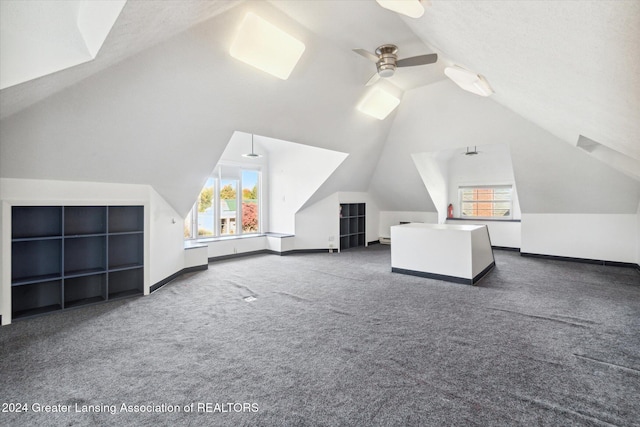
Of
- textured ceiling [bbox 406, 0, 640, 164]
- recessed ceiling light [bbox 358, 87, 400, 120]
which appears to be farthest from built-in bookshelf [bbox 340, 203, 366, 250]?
textured ceiling [bbox 406, 0, 640, 164]

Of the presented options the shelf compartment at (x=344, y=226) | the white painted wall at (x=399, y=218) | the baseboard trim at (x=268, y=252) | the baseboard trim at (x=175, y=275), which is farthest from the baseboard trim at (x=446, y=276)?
the baseboard trim at (x=175, y=275)

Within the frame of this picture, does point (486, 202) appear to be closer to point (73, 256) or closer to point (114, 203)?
point (114, 203)

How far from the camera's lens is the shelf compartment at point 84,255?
388 centimetres

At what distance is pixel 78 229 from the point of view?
13.0 feet

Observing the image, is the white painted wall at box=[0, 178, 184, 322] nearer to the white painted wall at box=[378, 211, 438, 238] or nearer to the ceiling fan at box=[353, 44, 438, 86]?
the ceiling fan at box=[353, 44, 438, 86]

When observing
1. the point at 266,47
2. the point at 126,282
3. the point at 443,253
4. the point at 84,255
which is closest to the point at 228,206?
the point at 126,282

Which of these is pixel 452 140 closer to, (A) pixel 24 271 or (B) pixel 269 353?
(B) pixel 269 353

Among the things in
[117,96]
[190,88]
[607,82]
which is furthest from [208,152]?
[607,82]

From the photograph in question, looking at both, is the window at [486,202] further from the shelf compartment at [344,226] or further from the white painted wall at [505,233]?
the shelf compartment at [344,226]

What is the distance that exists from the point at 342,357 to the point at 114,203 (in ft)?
12.0

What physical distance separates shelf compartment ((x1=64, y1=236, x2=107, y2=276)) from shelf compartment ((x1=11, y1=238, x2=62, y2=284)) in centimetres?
11

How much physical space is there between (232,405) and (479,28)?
3089 millimetres

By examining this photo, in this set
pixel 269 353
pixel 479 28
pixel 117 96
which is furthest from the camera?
pixel 117 96

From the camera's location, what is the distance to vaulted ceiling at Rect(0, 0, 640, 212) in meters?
1.63
